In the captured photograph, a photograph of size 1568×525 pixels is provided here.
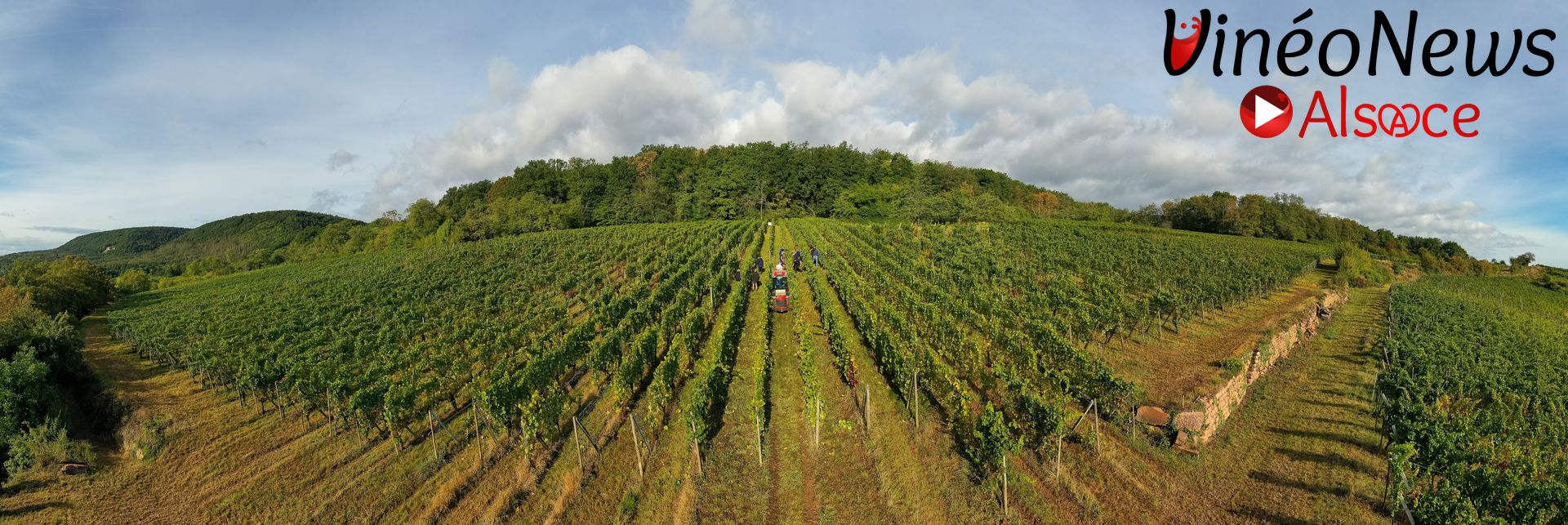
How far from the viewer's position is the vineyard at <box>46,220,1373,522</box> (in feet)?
39.2

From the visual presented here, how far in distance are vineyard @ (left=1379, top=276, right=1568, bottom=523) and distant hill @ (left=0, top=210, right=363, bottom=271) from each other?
187452 mm

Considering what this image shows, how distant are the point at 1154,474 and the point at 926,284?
19.0 metres

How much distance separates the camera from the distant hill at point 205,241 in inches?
6073

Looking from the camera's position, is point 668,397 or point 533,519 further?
point 668,397

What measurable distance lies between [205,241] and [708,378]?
245809 millimetres

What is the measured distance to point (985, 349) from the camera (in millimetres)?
21109

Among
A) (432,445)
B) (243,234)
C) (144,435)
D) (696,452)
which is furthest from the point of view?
(243,234)

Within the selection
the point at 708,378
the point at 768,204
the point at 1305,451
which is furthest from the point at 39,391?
the point at 768,204

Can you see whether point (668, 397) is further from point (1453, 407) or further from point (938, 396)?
point (1453, 407)

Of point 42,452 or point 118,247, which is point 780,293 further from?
point 118,247

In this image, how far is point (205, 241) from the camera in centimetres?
17400

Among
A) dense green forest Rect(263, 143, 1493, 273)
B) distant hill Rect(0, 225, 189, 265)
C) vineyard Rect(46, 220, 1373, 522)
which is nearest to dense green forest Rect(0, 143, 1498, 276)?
dense green forest Rect(263, 143, 1493, 273)

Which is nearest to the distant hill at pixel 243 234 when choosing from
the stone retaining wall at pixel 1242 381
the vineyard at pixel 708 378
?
the vineyard at pixel 708 378

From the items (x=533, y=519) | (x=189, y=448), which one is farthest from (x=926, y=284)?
(x=189, y=448)
